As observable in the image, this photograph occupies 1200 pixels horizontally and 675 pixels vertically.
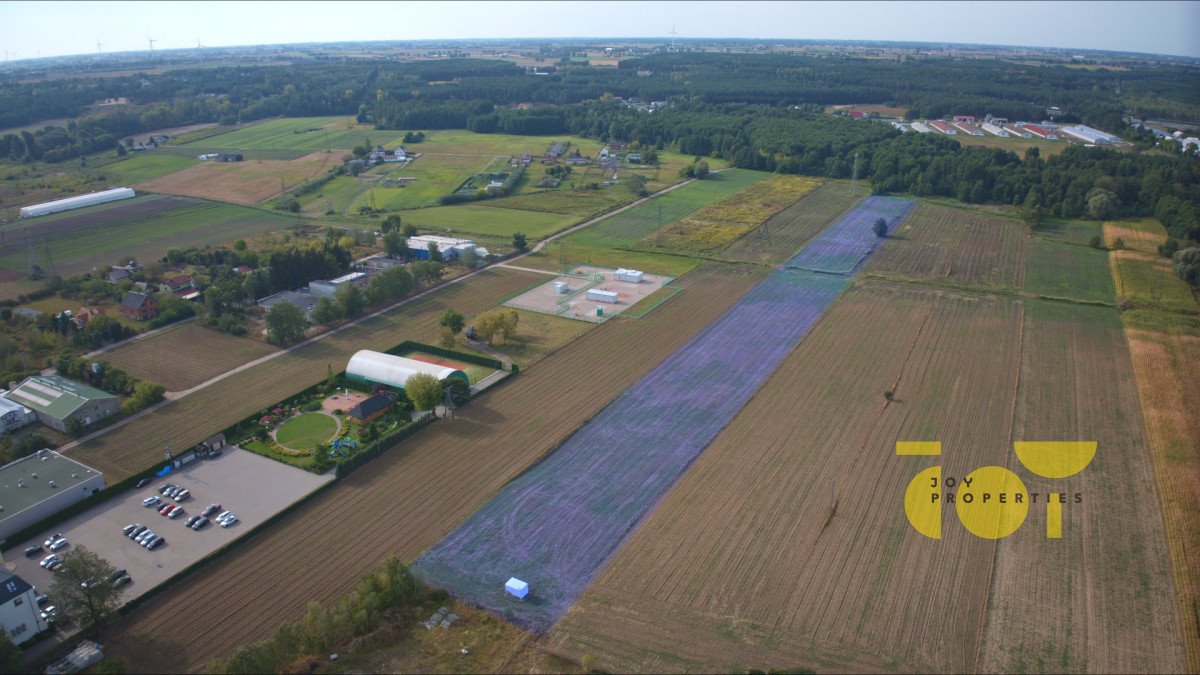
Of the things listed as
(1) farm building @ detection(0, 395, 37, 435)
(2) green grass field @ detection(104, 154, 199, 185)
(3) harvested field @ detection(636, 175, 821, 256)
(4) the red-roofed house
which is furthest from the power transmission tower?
(2) green grass field @ detection(104, 154, 199, 185)

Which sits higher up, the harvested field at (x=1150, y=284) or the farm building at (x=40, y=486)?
the harvested field at (x=1150, y=284)

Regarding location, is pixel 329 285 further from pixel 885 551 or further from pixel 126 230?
pixel 885 551

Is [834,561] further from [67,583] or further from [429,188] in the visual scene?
[429,188]

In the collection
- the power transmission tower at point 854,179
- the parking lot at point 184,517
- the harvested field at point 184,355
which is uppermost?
the power transmission tower at point 854,179

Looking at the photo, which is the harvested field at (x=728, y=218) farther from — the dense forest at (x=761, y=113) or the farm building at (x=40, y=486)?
the farm building at (x=40, y=486)

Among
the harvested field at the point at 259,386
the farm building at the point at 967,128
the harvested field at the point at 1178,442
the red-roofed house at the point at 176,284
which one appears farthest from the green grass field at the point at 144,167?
the farm building at the point at 967,128

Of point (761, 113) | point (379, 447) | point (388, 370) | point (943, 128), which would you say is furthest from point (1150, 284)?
point (761, 113)
